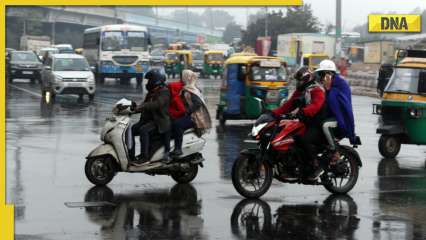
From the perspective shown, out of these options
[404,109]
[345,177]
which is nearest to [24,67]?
[404,109]

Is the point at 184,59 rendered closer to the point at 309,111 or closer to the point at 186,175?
the point at 186,175

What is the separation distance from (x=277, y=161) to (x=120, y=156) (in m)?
2.10

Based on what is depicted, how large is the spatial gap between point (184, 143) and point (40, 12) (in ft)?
365

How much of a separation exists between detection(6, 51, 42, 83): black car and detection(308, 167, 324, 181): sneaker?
34.8 m

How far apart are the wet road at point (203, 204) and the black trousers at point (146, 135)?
0.50 metres

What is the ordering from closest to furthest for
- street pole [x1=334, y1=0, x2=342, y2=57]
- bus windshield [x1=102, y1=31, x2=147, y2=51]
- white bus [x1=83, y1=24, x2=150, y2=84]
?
street pole [x1=334, y1=0, x2=342, y2=57] → white bus [x1=83, y1=24, x2=150, y2=84] → bus windshield [x1=102, y1=31, x2=147, y2=51]

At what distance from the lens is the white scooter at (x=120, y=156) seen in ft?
37.7

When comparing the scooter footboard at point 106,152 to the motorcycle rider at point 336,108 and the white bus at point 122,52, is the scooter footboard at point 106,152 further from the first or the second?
the white bus at point 122,52

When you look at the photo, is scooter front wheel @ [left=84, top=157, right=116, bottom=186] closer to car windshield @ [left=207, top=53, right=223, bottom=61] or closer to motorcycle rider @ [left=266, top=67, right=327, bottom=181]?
motorcycle rider @ [left=266, top=67, right=327, bottom=181]

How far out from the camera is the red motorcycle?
1073 centimetres

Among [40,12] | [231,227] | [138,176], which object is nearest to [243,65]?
[138,176]

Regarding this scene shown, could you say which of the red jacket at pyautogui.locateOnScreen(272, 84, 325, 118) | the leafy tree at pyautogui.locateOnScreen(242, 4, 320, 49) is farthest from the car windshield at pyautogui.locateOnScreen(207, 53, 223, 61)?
the red jacket at pyautogui.locateOnScreen(272, 84, 325, 118)

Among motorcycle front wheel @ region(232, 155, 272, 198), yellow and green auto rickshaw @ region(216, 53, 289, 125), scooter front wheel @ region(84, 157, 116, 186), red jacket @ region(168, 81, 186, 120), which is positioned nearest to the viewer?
motorcycle front wheel @ region(232, 155, 272, 198)

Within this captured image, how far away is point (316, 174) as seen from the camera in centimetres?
1107
